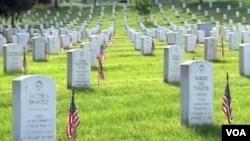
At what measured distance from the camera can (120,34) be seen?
48406 mm

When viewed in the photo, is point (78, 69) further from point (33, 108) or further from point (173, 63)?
point (33, 108)

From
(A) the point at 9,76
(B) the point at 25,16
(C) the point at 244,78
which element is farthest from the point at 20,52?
(B) the point at 25,16

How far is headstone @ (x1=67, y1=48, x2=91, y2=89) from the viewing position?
17.2m

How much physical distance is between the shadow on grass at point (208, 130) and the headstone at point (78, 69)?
200 inches

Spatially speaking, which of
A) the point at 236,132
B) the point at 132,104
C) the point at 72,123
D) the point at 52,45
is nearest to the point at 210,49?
the point at 52,45

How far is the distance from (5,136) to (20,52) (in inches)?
406

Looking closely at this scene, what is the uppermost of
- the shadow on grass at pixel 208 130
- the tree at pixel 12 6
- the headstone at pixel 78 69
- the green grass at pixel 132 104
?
the tree at pixel 12 6

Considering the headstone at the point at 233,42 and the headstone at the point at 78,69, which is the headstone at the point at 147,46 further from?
the headstone at the point at 78,69

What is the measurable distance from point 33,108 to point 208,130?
3.41m

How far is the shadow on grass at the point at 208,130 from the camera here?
12180 millimetres

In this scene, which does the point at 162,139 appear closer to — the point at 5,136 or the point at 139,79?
the point at 5,136

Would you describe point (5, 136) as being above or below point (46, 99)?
below

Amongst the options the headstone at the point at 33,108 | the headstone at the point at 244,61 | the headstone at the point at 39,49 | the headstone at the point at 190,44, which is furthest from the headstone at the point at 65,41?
the headstone at the point at 33,108

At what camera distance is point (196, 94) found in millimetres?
12898
